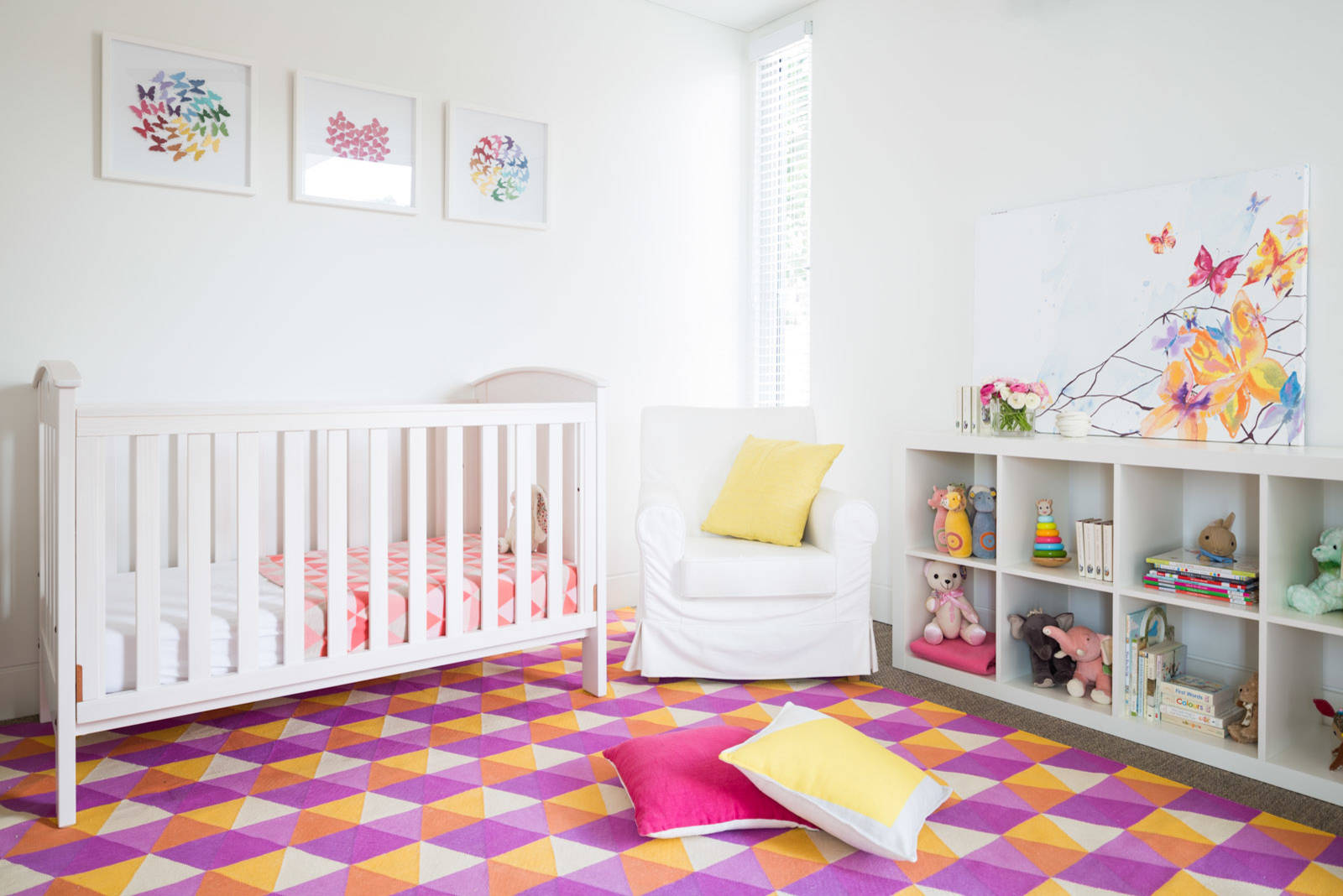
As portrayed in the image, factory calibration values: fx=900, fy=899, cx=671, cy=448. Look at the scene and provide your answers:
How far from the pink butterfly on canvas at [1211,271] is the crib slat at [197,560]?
8.00 ft

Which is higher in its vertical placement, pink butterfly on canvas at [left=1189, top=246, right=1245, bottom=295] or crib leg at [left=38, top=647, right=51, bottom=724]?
pink butterfly on canvas at [left=1189, top=246, right=1245, bottom=295]

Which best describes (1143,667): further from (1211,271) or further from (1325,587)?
(1211,271)

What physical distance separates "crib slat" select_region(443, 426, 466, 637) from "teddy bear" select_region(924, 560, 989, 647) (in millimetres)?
1375

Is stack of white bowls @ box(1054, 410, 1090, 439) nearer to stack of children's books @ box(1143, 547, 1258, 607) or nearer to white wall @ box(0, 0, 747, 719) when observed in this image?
stack of children's books @ box(1143, 547, 1258, 607)

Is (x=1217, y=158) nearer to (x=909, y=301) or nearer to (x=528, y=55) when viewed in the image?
(x=909, y=301)

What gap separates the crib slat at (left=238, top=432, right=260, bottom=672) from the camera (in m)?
1.93

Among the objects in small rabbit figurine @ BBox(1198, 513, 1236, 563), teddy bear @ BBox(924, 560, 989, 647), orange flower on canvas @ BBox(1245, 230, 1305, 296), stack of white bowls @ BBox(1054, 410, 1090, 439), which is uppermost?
orange flower on canvas @ BBox(1245, 230, 1305, 296)

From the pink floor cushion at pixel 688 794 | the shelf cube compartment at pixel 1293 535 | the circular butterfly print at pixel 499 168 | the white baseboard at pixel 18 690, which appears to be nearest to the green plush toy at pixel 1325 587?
the shelf cube compartment at pixel 1293 535

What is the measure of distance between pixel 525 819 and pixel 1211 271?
2.15 meters

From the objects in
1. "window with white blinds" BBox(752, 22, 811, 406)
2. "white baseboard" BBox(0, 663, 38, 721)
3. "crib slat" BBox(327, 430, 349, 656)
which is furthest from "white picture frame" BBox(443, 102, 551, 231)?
"white baseboard" BBox(0, 663, 38, 721)

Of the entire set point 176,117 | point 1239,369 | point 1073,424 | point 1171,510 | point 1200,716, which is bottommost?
point 1200,716

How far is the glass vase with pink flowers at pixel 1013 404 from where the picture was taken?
2.52 meters

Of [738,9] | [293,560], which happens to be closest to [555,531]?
[293,560]

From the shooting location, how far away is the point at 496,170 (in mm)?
3150
